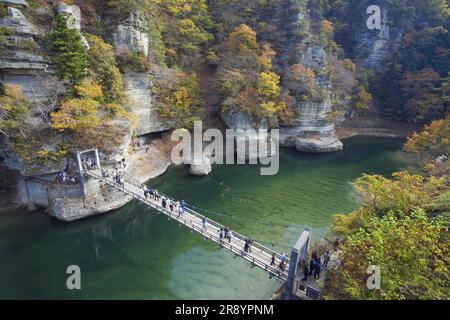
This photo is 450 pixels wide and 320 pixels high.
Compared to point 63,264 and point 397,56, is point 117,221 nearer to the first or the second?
point 63,264

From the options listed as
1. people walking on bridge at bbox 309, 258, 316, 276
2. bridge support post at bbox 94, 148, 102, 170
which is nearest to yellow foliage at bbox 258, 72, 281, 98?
bridge support post at bbox 94, 148, 102, 170

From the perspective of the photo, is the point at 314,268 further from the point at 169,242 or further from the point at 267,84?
the point at 267,84

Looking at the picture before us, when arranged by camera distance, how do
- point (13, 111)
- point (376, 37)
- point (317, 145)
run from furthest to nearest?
point (376, 37) → point (317, 145) → point (13, 111)

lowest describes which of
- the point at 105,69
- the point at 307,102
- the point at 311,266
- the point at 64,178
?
the point at 311,266

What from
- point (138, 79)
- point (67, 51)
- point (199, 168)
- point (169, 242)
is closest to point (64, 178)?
point (169, 242)
